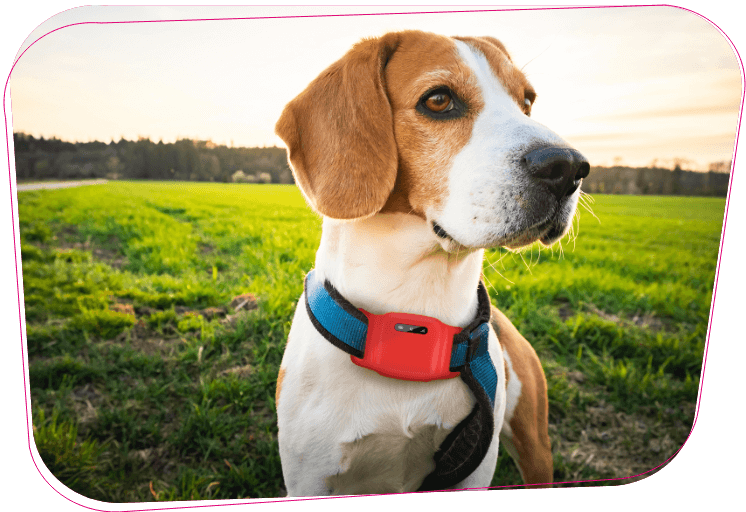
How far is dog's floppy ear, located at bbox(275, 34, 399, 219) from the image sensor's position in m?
1.43

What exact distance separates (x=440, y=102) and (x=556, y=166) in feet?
1.47

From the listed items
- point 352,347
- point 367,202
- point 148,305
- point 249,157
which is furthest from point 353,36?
point 148,305

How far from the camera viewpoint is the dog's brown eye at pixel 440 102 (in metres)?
1.46

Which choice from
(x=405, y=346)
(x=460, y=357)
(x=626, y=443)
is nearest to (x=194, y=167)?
(x=405, y=346)

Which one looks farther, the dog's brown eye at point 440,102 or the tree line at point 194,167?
the tree line at point 194,167

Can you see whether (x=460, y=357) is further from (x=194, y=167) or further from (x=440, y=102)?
(x=194, y=167)

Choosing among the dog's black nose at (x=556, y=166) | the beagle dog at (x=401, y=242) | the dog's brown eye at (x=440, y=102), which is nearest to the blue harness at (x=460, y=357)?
the beagle dog at (x=401, y=242)

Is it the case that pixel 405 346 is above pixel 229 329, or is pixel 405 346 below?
above

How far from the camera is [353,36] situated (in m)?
1.78

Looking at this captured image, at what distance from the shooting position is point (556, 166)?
1230mm

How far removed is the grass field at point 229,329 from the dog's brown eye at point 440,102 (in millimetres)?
784

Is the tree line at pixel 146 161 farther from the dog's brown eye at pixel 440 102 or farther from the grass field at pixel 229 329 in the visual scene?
the dog's brown eye at pixel 440 102

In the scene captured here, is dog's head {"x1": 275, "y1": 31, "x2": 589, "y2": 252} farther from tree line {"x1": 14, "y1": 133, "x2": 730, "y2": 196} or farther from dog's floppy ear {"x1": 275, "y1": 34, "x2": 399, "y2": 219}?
tree line {"x1": 14, "y1": 133, "x2": 730, "y2": 196}

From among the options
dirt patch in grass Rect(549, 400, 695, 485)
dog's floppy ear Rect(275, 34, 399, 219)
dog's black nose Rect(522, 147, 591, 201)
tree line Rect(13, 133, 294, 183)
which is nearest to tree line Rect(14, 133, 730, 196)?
tree line Rect(13, 133, 294, 183)
